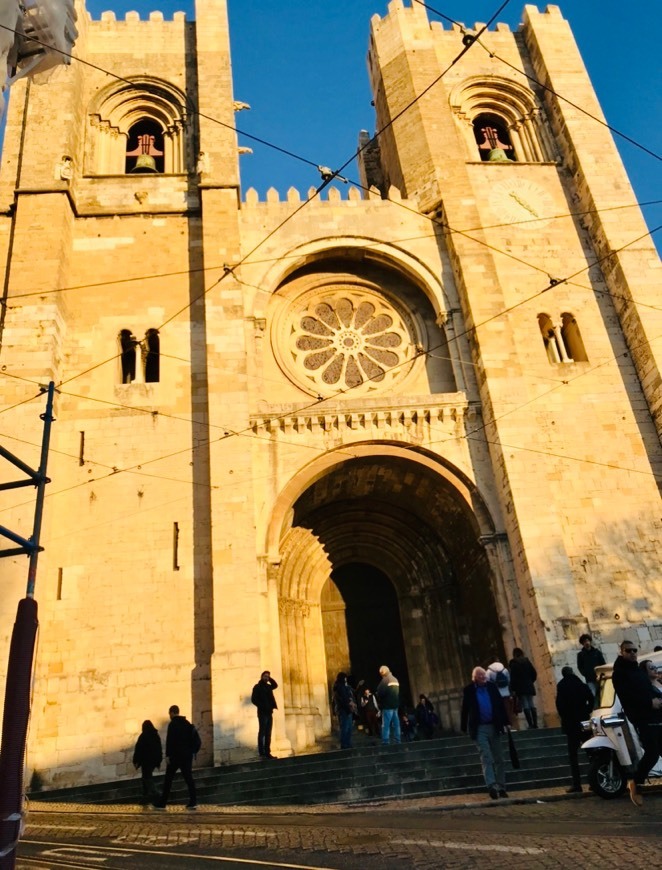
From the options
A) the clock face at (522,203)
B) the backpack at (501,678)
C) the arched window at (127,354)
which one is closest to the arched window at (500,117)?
the clock face at (522,203)

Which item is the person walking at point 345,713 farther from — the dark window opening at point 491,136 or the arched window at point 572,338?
the dark window opening at point 491,136

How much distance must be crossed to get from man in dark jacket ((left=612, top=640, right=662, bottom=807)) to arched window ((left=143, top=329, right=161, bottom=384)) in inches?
440

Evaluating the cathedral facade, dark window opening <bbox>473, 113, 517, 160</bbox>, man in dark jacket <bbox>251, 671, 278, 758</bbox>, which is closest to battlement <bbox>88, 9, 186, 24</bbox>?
the cathedral facade

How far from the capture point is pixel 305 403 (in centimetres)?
1416

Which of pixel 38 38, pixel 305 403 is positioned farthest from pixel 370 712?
pixel 38 38

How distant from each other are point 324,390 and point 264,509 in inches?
136

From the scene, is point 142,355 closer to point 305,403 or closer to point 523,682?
point 305,403

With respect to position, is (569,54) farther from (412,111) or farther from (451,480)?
(451,480)

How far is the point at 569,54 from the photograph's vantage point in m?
19.6

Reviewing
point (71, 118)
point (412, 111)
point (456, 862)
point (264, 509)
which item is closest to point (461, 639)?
point (264, 509)

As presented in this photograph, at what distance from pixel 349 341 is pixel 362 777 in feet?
32.4

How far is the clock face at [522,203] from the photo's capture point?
17203mm

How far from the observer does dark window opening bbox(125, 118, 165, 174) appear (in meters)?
18.1

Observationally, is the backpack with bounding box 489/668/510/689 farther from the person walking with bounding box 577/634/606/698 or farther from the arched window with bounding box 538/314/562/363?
the arched window with bounding box 538/314/562/363
